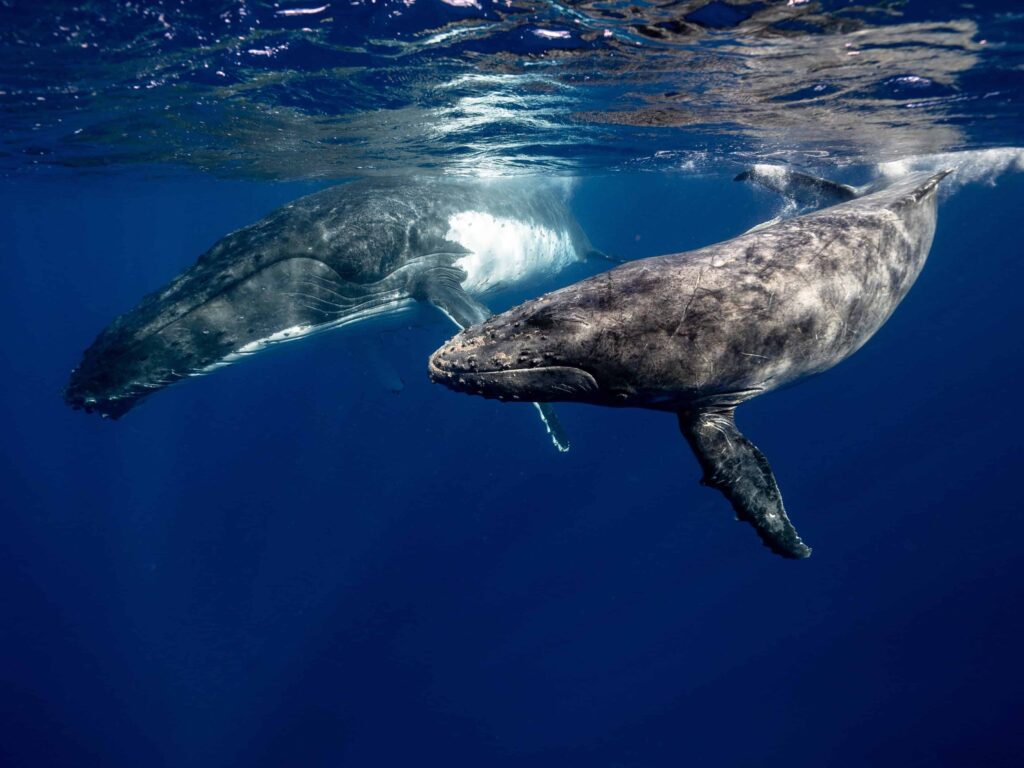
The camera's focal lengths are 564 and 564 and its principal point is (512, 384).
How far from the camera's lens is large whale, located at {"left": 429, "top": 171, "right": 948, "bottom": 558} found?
409 cm

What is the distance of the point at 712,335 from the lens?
173 inches

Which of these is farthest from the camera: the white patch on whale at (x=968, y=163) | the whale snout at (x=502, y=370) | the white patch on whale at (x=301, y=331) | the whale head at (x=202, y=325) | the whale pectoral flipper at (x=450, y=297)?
the white patch on whale at (x=968, y=163)

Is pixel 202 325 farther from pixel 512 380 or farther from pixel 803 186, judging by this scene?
pixel 803 186

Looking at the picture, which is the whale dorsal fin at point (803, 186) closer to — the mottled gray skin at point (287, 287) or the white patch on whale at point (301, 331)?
the mottled gray skin at point (287, 287)

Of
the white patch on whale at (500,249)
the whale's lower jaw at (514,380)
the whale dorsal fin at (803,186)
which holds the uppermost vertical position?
the whale dorsal fin at (803,186)

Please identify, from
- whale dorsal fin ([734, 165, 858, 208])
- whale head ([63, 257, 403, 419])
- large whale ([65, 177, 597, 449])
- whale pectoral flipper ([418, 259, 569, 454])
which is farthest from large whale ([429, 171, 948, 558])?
whale head ([63, 257, 403, 419])

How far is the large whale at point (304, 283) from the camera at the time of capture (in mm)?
6977

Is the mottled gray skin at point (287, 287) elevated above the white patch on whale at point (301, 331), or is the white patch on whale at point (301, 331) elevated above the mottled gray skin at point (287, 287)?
the mottled gray skin at point (287, 287)

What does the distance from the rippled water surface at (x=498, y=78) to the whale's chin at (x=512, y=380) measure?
301 inches

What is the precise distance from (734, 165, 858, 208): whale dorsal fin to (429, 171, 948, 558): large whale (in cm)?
290

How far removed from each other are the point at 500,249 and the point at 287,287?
5990mm

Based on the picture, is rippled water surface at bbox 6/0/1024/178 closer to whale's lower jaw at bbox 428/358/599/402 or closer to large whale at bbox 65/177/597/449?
large whale at bbox 65/177/597/449

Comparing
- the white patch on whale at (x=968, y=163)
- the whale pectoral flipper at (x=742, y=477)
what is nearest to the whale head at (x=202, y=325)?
the whale pectoral flipper at (x=742, y=477)

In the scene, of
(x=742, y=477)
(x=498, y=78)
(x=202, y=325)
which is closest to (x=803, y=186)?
(x=742, y=477)
